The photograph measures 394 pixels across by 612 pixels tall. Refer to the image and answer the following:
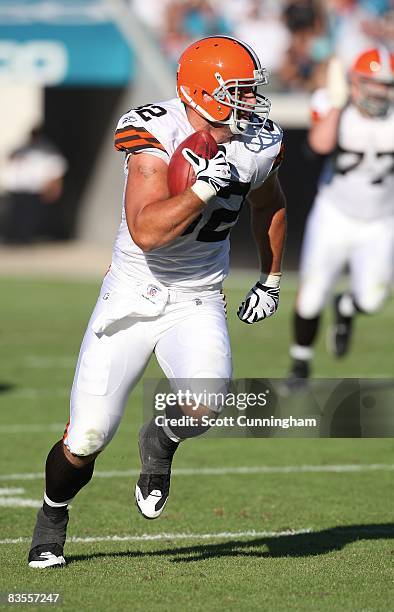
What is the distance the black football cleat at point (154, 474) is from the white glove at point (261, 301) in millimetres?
497

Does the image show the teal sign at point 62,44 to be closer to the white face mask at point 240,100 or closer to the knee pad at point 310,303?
the knee pad at point 310,303

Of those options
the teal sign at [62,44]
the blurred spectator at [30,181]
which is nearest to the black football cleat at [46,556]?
the teal sign at [62,44]

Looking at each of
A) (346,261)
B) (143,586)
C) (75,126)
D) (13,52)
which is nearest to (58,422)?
(346,261)

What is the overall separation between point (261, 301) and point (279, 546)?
919 mm

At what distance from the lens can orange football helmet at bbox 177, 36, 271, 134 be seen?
4.13 meters

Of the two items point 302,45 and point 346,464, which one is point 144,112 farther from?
point 302,45

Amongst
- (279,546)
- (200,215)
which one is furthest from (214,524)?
(200,215)

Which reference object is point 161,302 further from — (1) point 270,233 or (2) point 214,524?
(2) point 214,524

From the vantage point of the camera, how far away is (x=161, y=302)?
4219mm

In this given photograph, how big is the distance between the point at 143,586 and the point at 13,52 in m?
14.1

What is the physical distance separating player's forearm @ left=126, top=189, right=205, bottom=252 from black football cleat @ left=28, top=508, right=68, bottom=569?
1.03 meters

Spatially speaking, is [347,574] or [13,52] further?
[13,52]

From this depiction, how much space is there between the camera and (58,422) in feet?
24.5

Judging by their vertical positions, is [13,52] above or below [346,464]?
below
